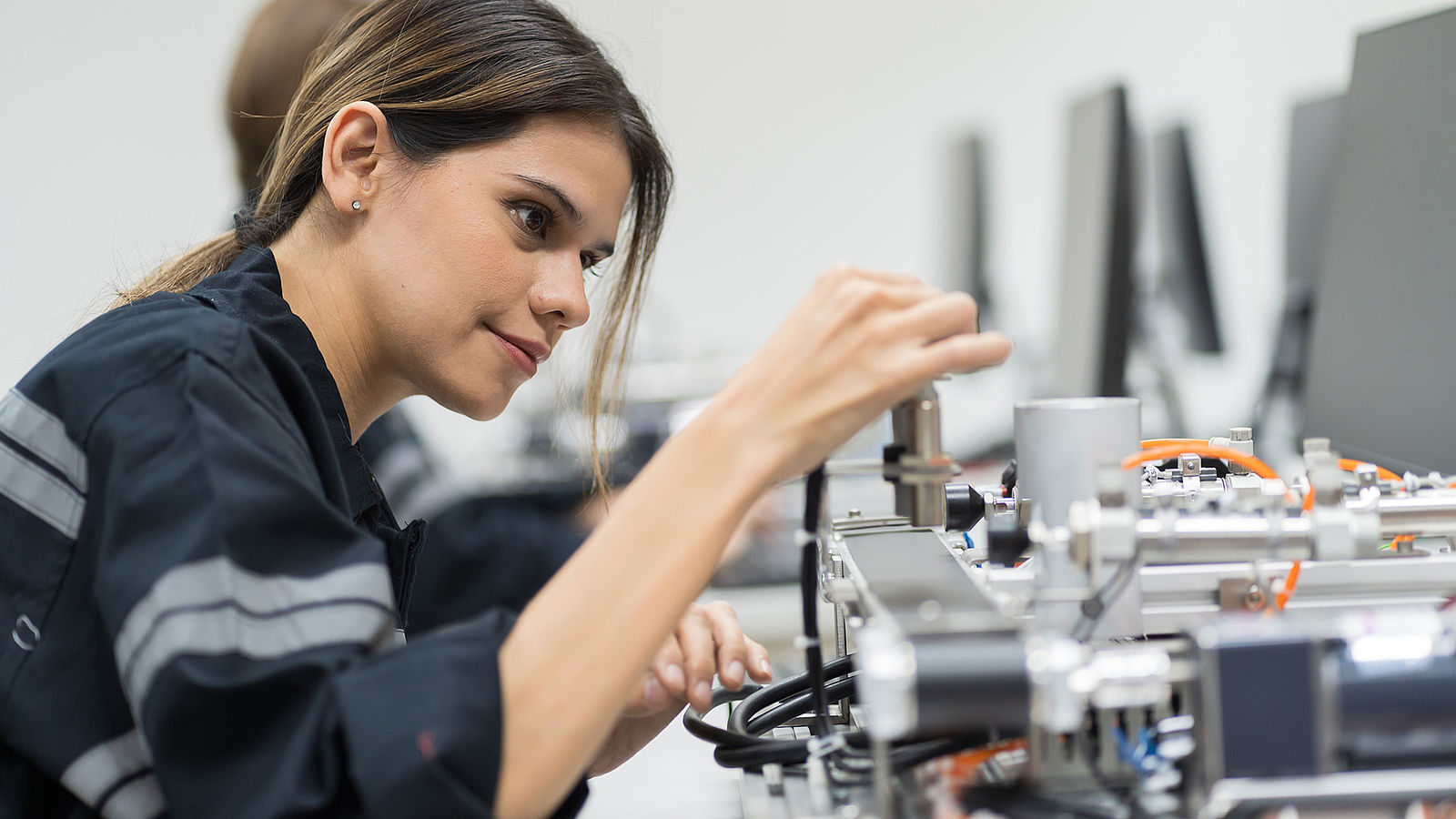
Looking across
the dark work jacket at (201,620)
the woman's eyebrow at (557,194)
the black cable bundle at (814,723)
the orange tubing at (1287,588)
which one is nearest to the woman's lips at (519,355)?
the woman's eyebrow at (557,194)

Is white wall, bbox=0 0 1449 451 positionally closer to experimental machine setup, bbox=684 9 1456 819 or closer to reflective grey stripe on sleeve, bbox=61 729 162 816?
experimental machine setup, bbox=684 9 1456 819

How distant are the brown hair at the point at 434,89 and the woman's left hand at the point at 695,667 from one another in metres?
0.44

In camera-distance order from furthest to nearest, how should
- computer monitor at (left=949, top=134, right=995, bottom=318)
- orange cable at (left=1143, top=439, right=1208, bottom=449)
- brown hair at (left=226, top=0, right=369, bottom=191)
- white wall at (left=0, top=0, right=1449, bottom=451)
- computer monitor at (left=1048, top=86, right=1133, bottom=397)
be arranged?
white wall at (left=0, top=0, right=1449, bottom=451) < computer monitor at (left=949, top=134, right=995, bottom=318) < brown hair at (left=226, top=0, right=369, bottom=191) < computer monitor at (left=1048, top=86, right=1133, bottom=397) < orange cable at (left=1143, top=439, right=1208, bottom=449)

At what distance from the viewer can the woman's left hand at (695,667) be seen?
805 mm

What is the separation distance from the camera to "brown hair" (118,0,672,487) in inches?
35.7

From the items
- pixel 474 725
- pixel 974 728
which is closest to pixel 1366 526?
pixel 974 728

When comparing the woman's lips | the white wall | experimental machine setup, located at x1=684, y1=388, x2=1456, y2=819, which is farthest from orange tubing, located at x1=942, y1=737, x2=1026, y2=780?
the white wall

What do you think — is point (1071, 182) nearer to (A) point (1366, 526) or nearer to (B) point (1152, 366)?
(B) point (1152, 366)

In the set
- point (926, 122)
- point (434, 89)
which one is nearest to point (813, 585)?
point (434, 89)

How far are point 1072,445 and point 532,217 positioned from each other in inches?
19.2

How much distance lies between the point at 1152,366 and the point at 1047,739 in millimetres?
1971

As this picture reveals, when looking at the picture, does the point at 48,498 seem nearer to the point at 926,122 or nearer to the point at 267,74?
the point at 267,74

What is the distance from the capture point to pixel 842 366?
22.6 inches

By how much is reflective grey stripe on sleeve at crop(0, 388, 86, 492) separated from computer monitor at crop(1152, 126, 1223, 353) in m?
1.96
